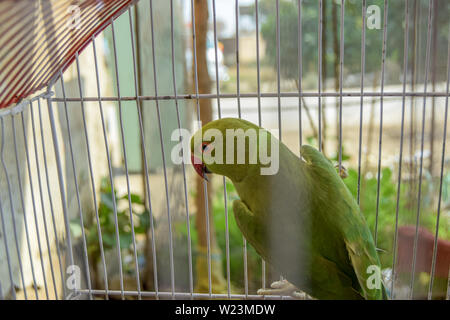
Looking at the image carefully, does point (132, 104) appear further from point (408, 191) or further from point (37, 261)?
point (408, 191)

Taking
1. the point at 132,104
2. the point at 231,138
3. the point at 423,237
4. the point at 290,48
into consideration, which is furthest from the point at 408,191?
the point at 132,104

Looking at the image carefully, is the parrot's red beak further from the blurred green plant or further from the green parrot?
the blurred green plant

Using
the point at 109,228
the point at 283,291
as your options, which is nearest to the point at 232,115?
the point at 109,228

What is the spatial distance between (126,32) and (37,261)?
81 cm

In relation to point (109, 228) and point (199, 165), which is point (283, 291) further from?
point (109, 228)

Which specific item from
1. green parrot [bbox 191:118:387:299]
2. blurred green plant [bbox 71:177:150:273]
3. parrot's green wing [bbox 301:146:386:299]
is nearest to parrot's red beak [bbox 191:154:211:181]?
green parrot [bbox 191:118:387:299]

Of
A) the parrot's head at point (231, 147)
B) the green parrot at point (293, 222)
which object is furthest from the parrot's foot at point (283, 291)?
the parrot's head at point (231, 147)

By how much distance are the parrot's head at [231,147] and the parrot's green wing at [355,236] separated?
4.4 inches

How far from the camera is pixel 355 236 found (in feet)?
2.04

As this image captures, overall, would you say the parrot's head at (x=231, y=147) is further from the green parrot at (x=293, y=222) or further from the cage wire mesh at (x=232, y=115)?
the cage wire mesh at (x=232, y=115)

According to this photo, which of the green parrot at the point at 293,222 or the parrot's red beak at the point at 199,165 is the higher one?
the parrot's red beak at the point at 199,165

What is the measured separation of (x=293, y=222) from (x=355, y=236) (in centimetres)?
10

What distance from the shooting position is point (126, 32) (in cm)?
143

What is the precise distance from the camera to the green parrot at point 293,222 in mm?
607
